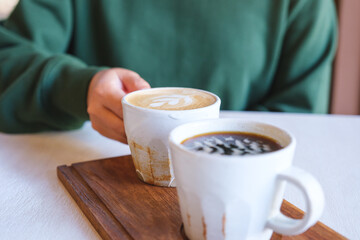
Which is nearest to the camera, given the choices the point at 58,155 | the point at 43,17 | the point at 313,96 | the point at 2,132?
→ the point at 58,155

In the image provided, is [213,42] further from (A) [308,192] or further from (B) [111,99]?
(A) [308,192]

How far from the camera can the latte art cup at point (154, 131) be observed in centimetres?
46

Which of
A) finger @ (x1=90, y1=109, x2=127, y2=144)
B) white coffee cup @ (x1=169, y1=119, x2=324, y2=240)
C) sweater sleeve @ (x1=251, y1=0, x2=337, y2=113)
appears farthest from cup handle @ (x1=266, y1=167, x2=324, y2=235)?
sweater sleeve @ (x1=251, y1=0, x2=337, y2=113)

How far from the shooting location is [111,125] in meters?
0.62

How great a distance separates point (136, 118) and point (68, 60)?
1.42ft

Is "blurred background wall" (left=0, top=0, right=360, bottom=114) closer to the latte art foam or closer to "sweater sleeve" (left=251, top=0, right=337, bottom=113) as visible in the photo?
"sweater sleeve" (left=251, top=0, right=337, bottom=113)

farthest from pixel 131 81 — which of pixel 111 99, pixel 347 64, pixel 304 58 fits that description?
pixel 347 64

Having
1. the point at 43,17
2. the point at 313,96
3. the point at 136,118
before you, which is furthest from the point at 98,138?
the point at 313,96

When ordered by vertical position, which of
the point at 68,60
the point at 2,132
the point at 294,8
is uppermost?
the point at 294,8

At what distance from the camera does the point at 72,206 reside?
49 centimetres

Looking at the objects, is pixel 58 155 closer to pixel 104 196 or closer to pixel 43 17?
pixel 104 196

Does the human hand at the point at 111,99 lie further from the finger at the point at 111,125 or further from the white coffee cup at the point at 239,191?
the white coffee cup at the point at 239,191

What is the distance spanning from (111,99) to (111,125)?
5cm

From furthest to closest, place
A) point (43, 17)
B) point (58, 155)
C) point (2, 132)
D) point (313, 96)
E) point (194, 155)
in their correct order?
point (313, 96)
point (43, 17)
point (2, 132)
point (58, 155)
point (194, 155)
